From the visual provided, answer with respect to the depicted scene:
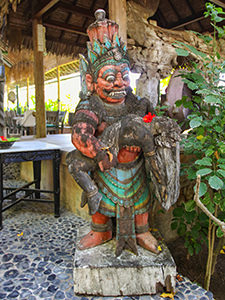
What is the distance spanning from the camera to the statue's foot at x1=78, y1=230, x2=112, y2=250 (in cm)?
137

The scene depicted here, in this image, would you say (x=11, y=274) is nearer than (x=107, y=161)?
No

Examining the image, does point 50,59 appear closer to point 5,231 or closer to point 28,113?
point 28,113

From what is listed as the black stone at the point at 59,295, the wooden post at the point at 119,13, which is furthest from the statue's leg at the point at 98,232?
the wooden post at the point at 119,13

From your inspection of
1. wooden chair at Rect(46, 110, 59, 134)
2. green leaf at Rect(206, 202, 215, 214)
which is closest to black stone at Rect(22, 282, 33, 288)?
green leaf at Rect(206, 202, 215, 214)

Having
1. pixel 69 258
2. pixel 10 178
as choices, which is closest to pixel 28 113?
pixel 10 178

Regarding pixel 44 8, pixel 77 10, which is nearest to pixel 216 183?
pixel 44 8

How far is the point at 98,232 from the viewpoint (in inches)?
55.0

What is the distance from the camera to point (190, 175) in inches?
55.2

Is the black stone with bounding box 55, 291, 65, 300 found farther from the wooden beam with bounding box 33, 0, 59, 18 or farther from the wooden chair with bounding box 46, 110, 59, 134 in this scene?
the wooden chair with bounding box 46, 110, 59, 134

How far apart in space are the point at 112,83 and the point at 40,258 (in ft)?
4.16

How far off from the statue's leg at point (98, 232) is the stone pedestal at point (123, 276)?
119 millimetres

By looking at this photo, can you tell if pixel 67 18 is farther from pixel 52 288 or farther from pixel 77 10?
pixel 52 288

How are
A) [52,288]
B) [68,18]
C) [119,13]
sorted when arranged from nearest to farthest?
[52,288] < [119,13] < [68,18]

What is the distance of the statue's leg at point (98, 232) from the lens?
1.38 meters
